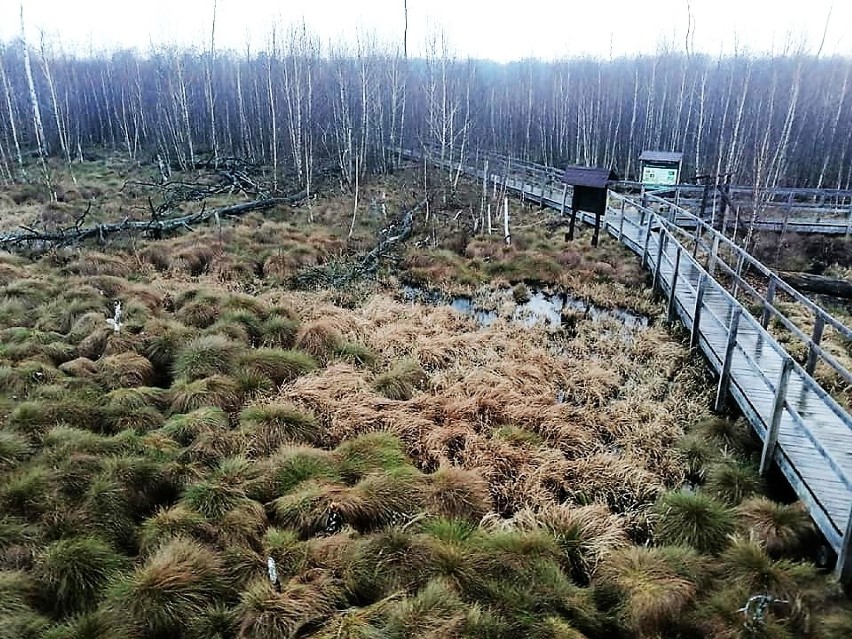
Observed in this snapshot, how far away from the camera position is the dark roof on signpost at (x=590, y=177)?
573 inches

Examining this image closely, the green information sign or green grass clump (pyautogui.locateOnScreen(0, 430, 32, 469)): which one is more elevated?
the green information sign

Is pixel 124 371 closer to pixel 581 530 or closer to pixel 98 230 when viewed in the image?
pixel 581 530

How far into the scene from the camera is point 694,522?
5.15m

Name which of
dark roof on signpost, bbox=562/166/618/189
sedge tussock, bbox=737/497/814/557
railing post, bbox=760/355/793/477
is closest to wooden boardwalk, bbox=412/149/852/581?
railing post, bbox=760/355/793/477

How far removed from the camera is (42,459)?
5711mm

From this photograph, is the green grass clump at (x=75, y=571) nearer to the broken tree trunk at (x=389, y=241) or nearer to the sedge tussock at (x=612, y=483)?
the sedge tussock at (x=612, y=483)

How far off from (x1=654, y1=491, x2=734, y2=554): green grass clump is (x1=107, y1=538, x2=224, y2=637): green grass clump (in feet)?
12.7

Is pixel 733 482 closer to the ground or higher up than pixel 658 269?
closer to the ground

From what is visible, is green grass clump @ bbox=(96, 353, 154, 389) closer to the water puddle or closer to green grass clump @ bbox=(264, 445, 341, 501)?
green grass clump @ bbox=(264, 445, 341, 501)

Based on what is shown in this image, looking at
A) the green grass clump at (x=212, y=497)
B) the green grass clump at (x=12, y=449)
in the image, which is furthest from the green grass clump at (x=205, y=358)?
the green grass clump at (x=212, y=497)

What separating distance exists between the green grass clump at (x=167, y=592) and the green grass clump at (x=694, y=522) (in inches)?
153

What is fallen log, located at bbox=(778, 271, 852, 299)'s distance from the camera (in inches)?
498

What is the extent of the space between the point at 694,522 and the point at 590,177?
36.9 ft

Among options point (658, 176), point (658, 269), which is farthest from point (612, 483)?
point (658, 176)
